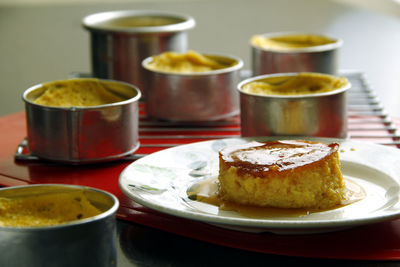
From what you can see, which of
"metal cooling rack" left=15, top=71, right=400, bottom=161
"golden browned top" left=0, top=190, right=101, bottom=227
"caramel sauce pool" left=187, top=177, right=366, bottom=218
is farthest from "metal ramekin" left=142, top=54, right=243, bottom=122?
"golden browned top" left=0, top=190, right=101, bottom=227

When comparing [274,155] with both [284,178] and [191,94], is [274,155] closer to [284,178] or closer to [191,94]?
[284,178]

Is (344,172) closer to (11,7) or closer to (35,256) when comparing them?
(35,256)

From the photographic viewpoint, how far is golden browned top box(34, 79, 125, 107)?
1104mm

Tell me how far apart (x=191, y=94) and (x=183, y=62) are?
12 cm

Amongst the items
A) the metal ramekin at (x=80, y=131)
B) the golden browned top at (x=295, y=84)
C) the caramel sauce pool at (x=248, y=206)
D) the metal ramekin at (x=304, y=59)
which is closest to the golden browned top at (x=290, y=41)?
the metal ramekin at (x=304, y=59)

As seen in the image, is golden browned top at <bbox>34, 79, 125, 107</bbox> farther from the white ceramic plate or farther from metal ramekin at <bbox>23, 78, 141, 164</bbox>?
the white ceramic plate

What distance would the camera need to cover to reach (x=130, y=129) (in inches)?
41.4

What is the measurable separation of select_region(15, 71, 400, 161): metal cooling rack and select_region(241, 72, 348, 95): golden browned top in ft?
0.33

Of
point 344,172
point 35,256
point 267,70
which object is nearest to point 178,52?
point 267,70

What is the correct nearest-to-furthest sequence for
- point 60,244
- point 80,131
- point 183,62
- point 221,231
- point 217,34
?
point 60,244
point 221,231
point 80,131
point 183,62
point 217,34

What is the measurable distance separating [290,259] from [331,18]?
2253mm

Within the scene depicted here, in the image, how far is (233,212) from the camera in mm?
812

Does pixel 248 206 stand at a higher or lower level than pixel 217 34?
higher

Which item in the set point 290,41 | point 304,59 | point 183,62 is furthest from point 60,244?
point 290,41
